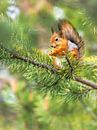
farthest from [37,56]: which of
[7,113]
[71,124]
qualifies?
[7,113]

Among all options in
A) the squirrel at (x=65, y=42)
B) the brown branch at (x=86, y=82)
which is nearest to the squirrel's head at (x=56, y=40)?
the squirrel at (x=65, y=42)

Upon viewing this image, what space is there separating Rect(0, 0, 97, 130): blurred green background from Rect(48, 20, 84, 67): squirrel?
0.21 ft

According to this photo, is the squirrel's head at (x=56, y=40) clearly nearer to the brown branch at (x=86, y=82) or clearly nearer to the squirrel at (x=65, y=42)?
the squirrel at (x=65, y=42)

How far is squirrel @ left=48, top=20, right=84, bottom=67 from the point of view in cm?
128

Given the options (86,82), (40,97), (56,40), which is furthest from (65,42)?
(40,97)

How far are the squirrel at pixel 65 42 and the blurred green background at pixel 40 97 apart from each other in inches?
2.5

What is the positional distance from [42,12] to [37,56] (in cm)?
326

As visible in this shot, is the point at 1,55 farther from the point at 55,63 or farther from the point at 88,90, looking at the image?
the point at 88,90

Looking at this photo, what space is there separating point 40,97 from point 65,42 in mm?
1635

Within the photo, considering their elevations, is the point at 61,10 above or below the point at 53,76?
above

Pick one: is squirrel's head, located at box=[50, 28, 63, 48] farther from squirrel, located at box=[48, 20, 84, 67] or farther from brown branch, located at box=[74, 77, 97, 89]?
brown branch, located at box=[74, 77, 97, 89]

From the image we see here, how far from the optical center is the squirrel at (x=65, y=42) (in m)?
1.28

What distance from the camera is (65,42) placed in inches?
50.6

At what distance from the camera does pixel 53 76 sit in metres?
1.36
